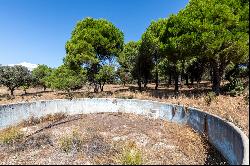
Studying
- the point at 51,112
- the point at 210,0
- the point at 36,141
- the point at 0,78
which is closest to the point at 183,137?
the point at 36,141

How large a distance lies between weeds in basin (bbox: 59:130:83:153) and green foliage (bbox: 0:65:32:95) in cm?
3891

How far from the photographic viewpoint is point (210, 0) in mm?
29891

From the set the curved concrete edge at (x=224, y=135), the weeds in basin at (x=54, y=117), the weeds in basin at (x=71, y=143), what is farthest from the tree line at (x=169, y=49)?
the weeds in basin at (x=54, y=117)

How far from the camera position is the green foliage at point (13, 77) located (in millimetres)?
55250

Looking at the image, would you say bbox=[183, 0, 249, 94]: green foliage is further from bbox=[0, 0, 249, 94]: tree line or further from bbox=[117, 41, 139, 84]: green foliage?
bbox=[117, 41, 139, 84]: green foliage

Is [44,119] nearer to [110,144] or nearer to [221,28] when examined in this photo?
[110,144]

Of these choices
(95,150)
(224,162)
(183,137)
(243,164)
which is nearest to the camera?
(243,164)

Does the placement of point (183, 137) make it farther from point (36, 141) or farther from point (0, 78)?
point (0, 78)

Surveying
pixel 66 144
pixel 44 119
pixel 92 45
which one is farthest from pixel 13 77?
pixel 66 144

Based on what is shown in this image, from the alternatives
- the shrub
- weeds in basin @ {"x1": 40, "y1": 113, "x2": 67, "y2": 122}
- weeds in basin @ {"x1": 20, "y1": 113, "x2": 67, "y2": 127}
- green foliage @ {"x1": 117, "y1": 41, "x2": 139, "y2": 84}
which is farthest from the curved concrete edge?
green foliage @ {"x1": 117, "y1": 41, "x2": 139, "y2": 84}

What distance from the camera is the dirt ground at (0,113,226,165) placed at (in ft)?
50.2

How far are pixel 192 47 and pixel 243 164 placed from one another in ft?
65.6

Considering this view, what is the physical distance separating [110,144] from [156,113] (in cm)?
883

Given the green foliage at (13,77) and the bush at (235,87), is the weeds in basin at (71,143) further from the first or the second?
the green foliage at (13,77)
